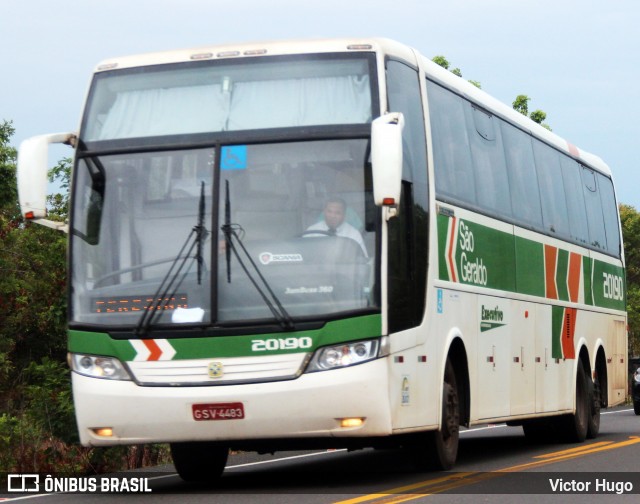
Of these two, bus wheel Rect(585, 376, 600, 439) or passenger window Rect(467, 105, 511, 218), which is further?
bus wheel Rect(585, 376, 600, 439)

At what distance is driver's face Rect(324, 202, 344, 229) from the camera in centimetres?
1191

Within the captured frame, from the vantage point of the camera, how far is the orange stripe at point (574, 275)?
19969 millimetres

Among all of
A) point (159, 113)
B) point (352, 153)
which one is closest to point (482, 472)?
point (352, 153)

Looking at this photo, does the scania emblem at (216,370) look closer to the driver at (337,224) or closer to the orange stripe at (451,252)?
the driver at (337,224)

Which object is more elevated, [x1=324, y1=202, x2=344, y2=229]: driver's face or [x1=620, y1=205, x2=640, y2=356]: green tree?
[x1=620, y1=205, x2=640, y2=356]: green tree

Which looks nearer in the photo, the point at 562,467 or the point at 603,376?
the point at 562,467

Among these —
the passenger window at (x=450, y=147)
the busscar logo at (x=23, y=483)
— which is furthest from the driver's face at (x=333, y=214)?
the busscar logo at (x=23, y=483)

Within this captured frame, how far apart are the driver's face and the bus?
11 millimetres

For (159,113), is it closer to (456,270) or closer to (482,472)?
(456,270)

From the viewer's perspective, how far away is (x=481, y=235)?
15.5 m

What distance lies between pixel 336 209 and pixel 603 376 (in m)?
11.0

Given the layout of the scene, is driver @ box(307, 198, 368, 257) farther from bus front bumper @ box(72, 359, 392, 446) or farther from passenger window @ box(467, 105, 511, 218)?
passenger window @ box(467, 105, 511, 218)

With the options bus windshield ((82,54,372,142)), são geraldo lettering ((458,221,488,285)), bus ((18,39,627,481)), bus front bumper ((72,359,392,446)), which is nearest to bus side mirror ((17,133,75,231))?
bus ((18,39,627,481))

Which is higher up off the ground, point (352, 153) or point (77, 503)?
point (352, 153)
